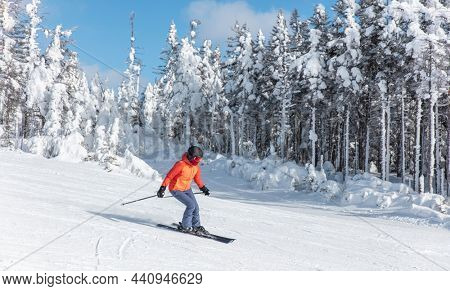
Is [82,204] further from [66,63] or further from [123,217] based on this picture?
[66,63]

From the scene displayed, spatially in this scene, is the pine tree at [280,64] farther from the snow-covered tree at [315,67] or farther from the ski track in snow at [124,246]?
the ski track in snow at [124,246]

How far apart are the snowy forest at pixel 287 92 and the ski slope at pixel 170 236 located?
33.0ft

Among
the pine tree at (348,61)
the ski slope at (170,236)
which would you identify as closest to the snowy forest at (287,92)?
the pine tree at (348,61)

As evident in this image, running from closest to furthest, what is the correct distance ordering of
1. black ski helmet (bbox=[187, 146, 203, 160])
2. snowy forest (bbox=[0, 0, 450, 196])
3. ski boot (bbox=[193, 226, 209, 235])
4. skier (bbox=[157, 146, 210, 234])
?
black ski helmet (bbox=[187, 146, 203, 160]) < skier (bbox=[157, 146, 210, 234]) < ski boot (bbox=[193, 226, 209, 235]) < snowy forest (bbox=[0, 0, 450, 196])

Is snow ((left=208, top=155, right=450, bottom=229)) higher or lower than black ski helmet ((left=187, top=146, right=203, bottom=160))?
lower

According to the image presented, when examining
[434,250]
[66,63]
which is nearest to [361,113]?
[66,63]

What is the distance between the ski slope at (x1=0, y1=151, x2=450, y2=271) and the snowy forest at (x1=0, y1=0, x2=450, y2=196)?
10.1 metres

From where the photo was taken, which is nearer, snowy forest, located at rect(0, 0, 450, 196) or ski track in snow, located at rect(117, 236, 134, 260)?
ski track in snow, located at rect(117, 236, 134, 260)

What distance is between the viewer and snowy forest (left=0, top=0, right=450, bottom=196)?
25.6 meters

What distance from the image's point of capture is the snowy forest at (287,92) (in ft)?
84.0

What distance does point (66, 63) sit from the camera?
123ft

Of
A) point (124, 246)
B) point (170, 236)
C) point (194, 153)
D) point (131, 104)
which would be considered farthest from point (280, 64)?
point (124, 246)

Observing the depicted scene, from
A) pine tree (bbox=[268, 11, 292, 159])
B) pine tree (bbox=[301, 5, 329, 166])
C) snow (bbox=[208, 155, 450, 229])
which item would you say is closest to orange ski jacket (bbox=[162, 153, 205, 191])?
snow (bbox=[208, 155, 450, 229])

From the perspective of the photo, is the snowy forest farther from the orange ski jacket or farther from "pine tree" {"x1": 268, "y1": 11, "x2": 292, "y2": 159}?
the orange ski jacket
